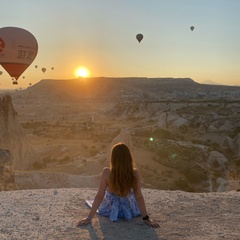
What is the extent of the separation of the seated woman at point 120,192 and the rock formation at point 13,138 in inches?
603

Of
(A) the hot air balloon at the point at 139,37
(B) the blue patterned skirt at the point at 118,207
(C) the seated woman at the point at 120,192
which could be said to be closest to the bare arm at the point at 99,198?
Answer: (C) the seated woman at the point at 120,192

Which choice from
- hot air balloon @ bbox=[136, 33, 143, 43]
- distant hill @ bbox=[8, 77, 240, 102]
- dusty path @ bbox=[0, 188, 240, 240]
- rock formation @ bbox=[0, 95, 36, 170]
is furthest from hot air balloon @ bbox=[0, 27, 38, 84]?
distant hill @ bbox=[8, 77, 240, 102]

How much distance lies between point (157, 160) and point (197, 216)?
62.4ft

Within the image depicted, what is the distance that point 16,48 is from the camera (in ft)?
66.3

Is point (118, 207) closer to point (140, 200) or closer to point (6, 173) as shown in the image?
point (140, 200)

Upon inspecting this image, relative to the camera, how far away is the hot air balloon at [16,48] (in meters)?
20.2

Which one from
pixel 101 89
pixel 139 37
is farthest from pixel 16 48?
pixel 101 89

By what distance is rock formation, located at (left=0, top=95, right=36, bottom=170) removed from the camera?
794 inches

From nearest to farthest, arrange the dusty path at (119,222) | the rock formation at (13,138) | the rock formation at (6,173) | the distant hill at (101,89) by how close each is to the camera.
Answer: the dusty path at (119,222)
the rock formation at (6,173)
the rock formation at (13,138)
the distant hill at (101,89)

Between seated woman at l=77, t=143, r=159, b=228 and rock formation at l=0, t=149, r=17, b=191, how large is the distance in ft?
21.6

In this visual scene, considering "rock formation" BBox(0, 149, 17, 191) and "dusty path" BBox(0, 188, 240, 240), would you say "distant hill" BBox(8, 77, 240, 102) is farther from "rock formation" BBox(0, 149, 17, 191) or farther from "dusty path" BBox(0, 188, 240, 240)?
"dusty path" BBox(0, 188, 240, 240)

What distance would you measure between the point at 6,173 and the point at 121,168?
26.1 feet

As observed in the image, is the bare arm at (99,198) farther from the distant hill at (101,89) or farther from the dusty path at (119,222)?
the distant hill at (101,89)

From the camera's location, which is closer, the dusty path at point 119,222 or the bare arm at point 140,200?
the dusty path at point 119,222
